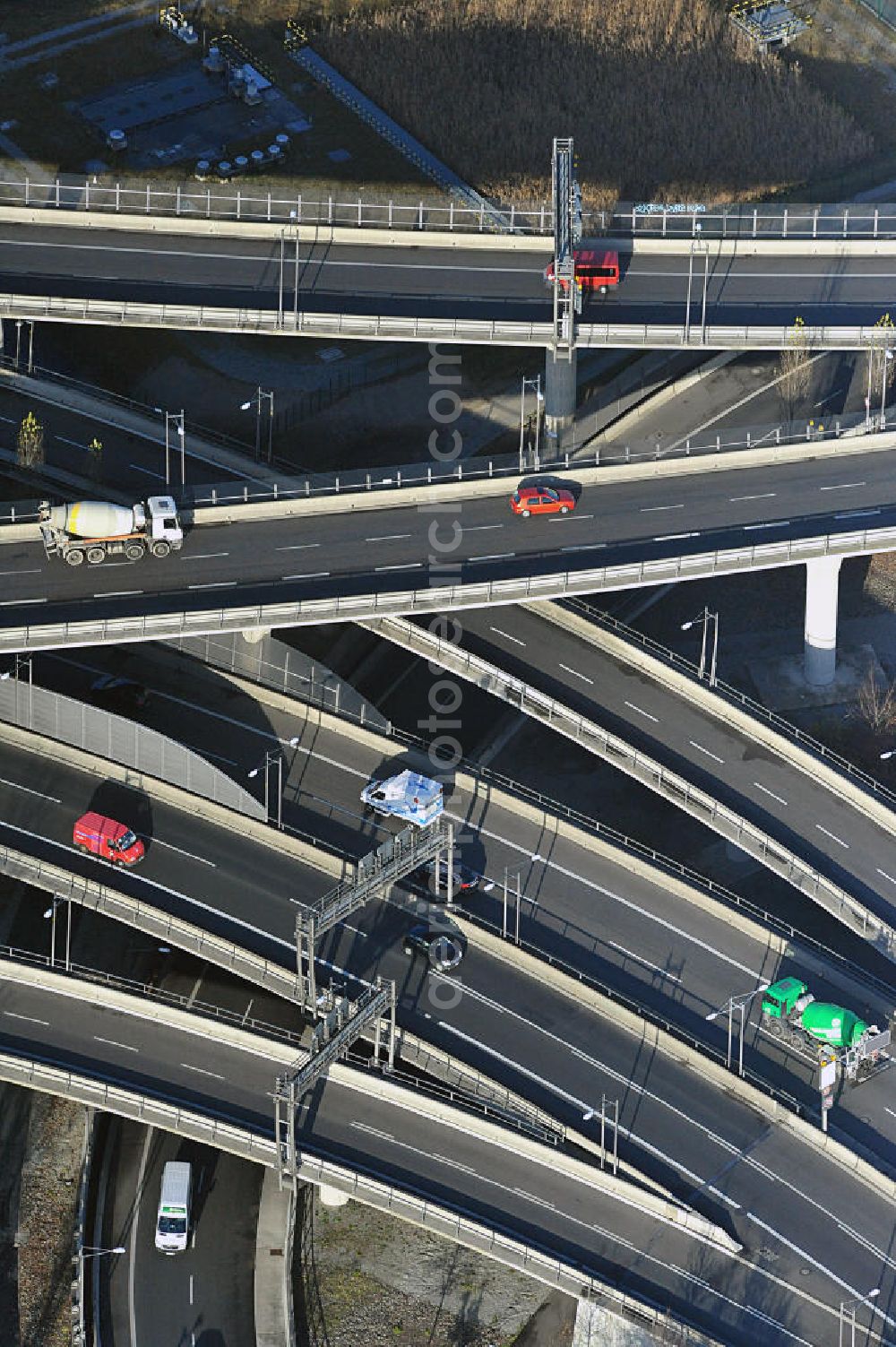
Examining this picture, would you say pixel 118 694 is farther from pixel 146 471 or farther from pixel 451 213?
pixel 451 213

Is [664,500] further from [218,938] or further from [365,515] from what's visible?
[218,938]

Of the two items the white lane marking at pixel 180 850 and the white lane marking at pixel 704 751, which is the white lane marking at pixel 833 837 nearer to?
the white lane marking at pixel 704 751

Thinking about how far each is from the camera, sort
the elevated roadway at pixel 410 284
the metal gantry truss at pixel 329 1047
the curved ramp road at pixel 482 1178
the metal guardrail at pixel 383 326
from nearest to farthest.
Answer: the curved ramp road at pixel 482 1178
the metal gantry truss at pixel 329 1047
the metal guardrail at pixel 383 326
the elevated roadway at pixel 410 284

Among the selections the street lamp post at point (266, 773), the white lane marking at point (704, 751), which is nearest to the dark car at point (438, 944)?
the street lamp post at point (266, 773)

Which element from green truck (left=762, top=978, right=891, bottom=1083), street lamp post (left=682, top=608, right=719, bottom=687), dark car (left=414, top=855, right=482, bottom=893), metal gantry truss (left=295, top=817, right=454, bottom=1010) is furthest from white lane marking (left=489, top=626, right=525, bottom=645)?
green truck (left=762, top=978, right=891, bottom=1083)

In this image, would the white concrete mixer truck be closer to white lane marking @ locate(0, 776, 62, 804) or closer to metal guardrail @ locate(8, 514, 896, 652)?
metal guardrail @ locate(8, 514, 896, 652)

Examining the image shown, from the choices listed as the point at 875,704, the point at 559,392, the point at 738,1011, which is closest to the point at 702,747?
the point at 875,704
